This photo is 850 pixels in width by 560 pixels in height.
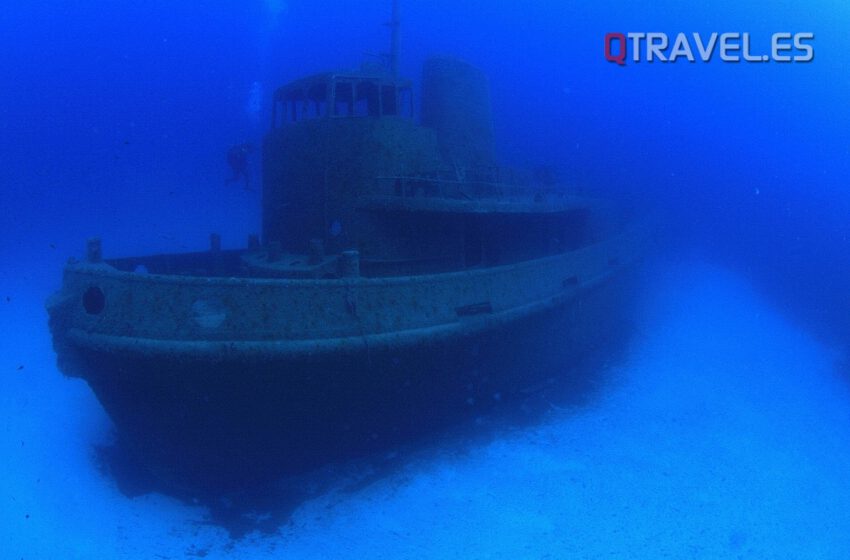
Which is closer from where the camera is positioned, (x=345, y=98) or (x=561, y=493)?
(x=561, y=493)

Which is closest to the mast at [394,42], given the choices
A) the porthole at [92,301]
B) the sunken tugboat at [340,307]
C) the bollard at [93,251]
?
the sunken tugboat at [340,307]

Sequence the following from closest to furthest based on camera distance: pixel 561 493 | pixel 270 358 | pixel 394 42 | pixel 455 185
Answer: pixel 270 358 → pixel 561 493 → pixel 455 185 → pixel 394 42

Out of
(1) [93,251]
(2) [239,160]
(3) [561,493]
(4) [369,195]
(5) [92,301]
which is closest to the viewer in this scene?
(5) [92,301]

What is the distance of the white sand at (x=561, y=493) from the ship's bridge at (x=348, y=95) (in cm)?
534

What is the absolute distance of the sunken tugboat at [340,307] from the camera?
5.55m

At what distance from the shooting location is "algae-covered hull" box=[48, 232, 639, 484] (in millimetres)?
5488

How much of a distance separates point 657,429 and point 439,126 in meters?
6.74

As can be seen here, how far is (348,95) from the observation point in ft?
27.6

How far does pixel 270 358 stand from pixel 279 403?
61 cm

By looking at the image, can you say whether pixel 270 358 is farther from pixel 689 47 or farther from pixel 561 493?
pixel 689 47

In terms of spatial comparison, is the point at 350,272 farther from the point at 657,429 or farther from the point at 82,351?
the point at 657,429

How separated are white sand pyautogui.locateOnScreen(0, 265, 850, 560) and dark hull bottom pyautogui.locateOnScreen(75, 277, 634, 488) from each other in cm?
56

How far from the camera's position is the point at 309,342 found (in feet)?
18.5

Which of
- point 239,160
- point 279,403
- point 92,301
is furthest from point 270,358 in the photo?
point 239,160
